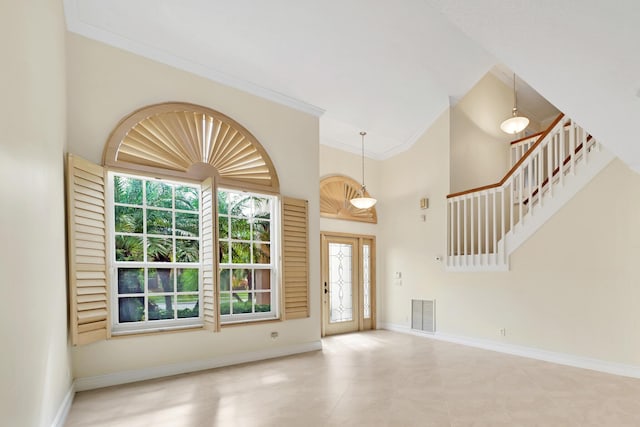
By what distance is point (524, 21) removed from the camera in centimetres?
197

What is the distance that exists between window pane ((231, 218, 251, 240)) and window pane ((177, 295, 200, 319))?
2.99ft

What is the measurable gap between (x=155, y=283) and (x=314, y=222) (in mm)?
2337

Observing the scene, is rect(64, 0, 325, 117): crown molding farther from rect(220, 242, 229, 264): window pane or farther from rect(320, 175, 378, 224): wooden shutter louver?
rect(220, 242, 229, 264): window pane

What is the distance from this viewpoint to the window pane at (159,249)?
4.00m

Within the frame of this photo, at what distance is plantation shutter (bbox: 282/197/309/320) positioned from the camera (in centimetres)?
496

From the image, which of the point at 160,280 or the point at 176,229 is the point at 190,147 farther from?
the point at 160,280

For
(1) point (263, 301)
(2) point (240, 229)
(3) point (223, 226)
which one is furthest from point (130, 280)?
(1) point (263, 301)

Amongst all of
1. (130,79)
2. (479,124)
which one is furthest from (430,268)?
(130,79)

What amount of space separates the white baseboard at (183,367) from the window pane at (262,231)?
58.3 inches

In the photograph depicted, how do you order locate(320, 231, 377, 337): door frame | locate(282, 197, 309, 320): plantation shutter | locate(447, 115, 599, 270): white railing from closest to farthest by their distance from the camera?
locate(447, 115, 599, 270): white railing
locate(282, 197, 309, 320): plantation shutter
locate(320, 231, 377, 337): door frame

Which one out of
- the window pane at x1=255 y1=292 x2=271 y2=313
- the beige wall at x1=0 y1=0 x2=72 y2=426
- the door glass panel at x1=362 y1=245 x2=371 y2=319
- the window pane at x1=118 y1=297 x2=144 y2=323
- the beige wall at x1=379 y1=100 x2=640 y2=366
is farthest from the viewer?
the door glass panel at x1=362 y1=245 x2=371 y2=319

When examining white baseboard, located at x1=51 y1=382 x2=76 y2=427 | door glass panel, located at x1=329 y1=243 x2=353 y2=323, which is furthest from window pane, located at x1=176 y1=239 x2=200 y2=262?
door glass panel, located at x1=329 y1=243 x2=353 y2=323

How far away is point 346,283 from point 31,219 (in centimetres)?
546

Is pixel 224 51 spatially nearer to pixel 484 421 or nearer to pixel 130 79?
pixel 130 79
